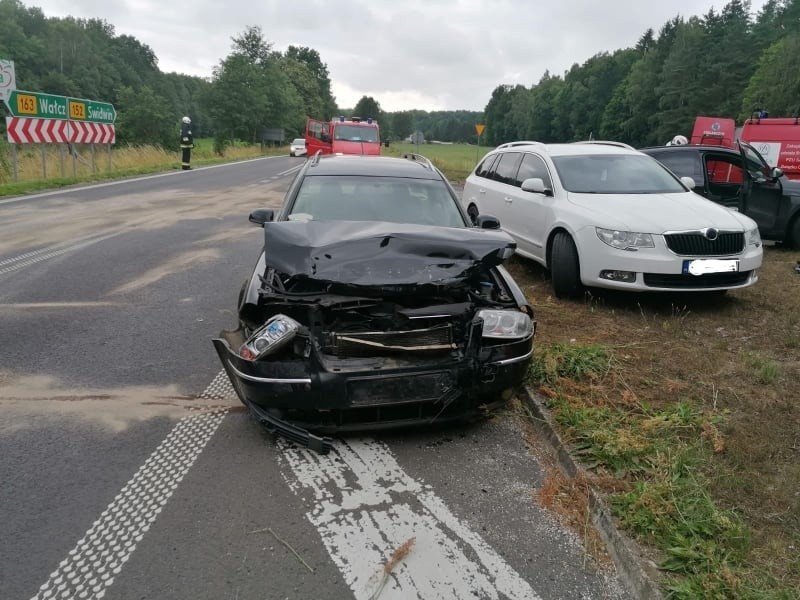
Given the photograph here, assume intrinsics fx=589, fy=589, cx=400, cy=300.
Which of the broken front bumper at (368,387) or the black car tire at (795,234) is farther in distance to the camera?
the black car tire at (795,234)

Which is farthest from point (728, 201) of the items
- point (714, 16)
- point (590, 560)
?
point (714, 16)

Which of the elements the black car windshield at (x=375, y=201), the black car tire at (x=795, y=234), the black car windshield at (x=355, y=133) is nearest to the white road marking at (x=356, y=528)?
the black car windshield at (x=375, y=201)

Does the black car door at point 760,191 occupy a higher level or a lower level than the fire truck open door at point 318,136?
lower

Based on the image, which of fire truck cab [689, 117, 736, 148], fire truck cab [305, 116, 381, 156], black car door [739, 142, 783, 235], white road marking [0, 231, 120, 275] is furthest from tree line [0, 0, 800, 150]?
black car door [739, 142, 783, 235]

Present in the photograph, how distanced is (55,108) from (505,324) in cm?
1944

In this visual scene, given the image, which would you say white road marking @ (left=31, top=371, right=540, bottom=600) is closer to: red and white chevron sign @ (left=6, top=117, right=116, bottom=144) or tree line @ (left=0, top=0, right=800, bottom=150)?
red and white chevron sign @ (left=6, top=117, right=116, bottom=144)

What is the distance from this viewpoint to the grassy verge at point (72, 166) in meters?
16.5

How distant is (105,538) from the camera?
261cm

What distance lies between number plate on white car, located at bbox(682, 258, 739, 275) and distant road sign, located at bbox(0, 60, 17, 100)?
1769 centimetres

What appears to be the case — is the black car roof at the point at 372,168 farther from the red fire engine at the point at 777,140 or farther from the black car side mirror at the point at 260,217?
the red fire engine at the point at 777,140

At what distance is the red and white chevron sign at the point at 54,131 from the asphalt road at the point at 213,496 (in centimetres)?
1359

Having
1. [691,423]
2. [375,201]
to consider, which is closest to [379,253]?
[375,201]

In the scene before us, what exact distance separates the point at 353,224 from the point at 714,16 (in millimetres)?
73097

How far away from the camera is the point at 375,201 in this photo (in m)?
4.81
